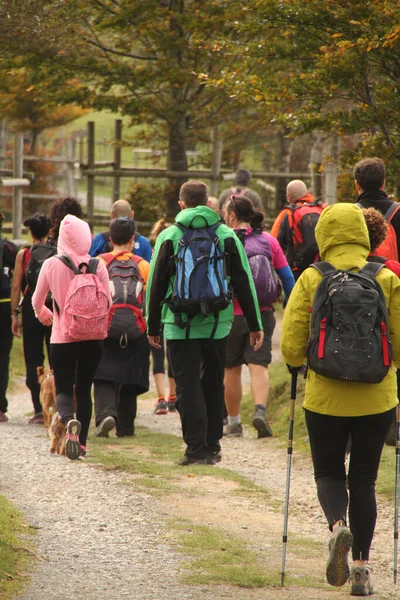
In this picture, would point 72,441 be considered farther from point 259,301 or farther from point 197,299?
point 259,301

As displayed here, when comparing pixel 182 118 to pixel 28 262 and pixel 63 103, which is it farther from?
pixel 28 262

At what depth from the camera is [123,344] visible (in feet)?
33.3

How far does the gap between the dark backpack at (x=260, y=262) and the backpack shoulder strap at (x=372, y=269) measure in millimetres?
4360

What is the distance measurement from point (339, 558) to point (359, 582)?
417mm

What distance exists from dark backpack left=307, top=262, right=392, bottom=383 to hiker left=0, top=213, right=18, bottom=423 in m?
6.21

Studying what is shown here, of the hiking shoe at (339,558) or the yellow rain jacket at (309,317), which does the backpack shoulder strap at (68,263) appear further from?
the hiking shoe at (339,558)

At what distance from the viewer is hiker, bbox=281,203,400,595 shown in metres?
5.46

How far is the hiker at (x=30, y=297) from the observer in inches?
427

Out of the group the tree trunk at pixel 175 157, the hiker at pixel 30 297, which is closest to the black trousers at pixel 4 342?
the hiker at pixel 30 297

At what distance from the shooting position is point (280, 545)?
Result: 675 cm

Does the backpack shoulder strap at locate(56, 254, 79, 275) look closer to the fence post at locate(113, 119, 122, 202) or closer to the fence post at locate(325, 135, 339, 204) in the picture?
the fence post at locate(325, 135, 339, 204)

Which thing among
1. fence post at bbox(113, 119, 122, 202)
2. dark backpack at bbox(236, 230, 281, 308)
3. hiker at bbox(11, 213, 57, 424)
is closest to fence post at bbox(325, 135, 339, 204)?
dark backpack at bbox(236, 230, 281, 308)

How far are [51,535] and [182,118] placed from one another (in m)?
14.1

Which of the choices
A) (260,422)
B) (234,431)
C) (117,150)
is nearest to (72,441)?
(260,422)
